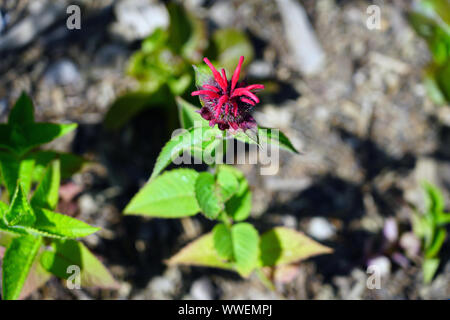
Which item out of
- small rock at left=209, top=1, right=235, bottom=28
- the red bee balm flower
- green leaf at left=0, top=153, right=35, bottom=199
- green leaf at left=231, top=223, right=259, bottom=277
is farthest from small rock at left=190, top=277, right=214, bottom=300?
small rock at left=209, top=1, right=235, bottom=28

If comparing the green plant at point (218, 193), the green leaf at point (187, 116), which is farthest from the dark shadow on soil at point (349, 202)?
the green leaf at point (187, 116)

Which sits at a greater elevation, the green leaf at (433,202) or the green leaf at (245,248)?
the green leaf at (433,202)

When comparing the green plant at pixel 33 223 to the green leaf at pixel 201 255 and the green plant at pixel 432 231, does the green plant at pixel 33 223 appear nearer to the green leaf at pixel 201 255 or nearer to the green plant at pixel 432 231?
the green leaf at pixel 201 255

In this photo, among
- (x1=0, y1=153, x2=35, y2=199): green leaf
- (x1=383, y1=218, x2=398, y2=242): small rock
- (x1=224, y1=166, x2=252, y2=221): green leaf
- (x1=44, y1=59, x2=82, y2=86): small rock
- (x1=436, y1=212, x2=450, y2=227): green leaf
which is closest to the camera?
(x1=0, y1=153, x2=35, y2=199): green leaf

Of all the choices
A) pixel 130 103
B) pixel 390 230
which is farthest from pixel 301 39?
pixel 390 230

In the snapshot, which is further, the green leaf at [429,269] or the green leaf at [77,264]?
the green leaf at [429,269]

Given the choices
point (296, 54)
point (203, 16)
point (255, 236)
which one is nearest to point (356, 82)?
point (296, 54)

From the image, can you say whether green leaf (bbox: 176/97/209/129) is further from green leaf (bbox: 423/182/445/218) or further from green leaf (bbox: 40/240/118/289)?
green leaf (bbox: 423/182/445/218)
